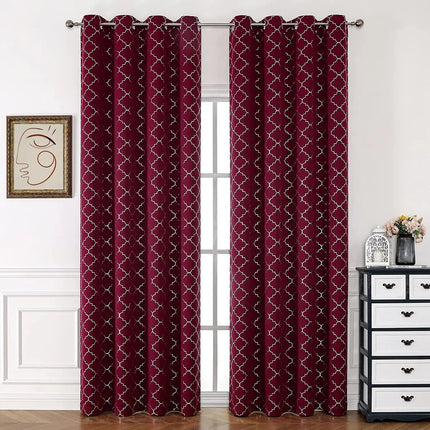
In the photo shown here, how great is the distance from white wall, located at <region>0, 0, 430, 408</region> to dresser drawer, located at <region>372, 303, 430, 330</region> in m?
0.39

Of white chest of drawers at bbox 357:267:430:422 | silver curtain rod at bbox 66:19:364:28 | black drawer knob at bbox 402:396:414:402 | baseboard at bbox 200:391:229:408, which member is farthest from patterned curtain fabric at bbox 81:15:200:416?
black drawer knob at bbox 402:396:414:402

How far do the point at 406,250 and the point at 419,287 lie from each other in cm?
29

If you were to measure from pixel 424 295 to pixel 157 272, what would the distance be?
1694mm

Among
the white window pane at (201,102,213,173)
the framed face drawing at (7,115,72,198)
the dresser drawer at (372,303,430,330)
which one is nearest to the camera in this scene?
the dresser drawer at (372,303,430,330)

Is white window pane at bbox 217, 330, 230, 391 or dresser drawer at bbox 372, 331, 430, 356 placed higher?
dresser drawer at bbox 372, 331, 430, 356

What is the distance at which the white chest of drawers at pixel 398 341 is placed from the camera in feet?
11.8

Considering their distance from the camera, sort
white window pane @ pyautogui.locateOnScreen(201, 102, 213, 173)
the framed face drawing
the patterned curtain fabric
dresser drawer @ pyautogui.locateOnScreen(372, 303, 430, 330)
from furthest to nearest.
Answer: white window pane @ pyautogui.locateOnScreen(201, 102, 213, 173), the framed face drawing, the patterned curtain fabric, dresser drawer @ pyautogui.locateOnScreen(372, 303, 430, 330)

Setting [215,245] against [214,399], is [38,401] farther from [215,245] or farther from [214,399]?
[215,245]

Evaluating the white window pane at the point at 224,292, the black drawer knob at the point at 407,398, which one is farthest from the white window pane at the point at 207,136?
the black drawer knob at the point at 407,398

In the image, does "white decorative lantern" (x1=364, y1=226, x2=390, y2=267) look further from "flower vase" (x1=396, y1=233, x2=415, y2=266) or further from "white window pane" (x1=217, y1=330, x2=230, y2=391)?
"white window pane" (x1=217, y1=330, x2=230, y2=391)

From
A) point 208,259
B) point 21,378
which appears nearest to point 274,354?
point 208,259

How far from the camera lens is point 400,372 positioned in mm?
3619

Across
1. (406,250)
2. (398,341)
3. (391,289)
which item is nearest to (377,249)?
(406,250)

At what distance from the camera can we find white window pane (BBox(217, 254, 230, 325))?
13.6 ft
